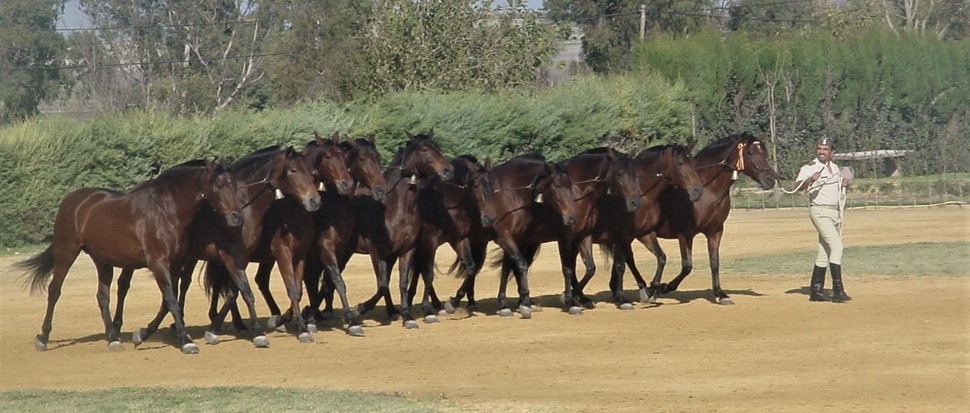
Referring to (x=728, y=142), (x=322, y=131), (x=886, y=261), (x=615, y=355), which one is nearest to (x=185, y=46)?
(x=322, y=131)

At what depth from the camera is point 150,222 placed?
1527 cm

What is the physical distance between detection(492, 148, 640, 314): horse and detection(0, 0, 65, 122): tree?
5517cm

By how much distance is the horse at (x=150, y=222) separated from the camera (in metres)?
15.2

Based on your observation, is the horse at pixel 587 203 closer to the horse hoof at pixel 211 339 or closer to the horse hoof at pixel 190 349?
the horse hoof at pixel 211 339

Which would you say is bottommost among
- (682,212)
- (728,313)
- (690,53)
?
(728,313)

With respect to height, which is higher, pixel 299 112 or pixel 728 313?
pixel 299 112

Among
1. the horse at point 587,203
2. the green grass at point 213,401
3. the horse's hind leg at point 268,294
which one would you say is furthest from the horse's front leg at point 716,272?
the green grass at point 213,401

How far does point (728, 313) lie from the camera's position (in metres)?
17.6

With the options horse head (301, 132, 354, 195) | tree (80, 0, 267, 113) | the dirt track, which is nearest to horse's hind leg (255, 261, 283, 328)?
the dirt track

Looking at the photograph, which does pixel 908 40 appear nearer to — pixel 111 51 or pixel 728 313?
pixel 728 313

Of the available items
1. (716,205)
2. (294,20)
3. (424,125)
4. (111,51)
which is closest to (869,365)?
(716,205)

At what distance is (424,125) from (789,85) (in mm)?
15388

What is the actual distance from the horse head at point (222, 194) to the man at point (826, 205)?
7.32m

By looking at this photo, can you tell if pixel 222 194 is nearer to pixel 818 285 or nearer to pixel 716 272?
pixel 716 272
